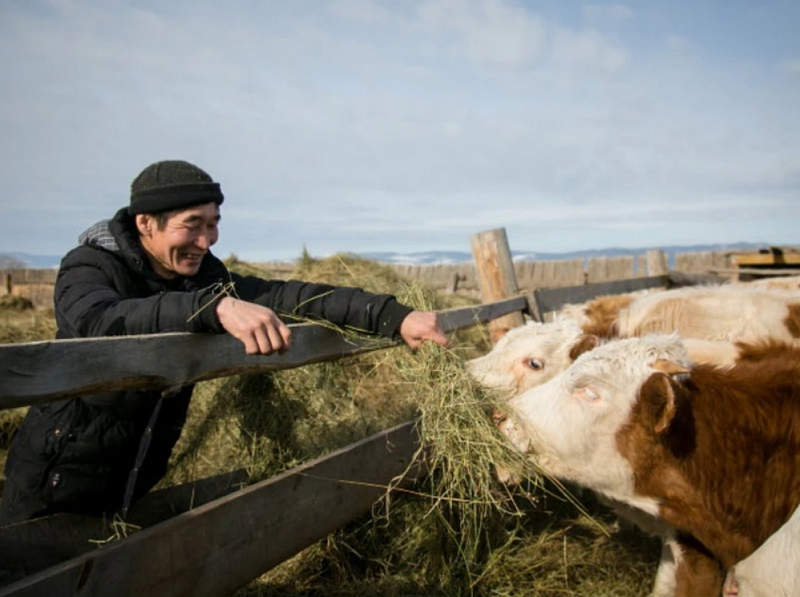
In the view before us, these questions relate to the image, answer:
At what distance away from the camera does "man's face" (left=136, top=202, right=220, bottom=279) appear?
2.81m

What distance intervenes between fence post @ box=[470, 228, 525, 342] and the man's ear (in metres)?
4.14

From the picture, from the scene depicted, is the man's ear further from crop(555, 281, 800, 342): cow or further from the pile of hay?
crop(555, 281, 800, 342): cow

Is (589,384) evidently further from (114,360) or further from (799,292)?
(799,292)

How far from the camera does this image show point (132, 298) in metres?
2.40

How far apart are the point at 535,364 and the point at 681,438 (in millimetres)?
1309

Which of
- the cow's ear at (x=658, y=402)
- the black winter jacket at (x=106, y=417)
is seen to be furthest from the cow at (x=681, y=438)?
the black winter jacket at (x=106, y=417)

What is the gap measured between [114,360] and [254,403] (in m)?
2.41

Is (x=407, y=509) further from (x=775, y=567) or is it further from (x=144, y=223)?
(x=144, y=223)

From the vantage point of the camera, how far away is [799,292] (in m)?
6.14

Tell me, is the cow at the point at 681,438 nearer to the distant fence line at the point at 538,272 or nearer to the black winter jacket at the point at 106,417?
the black winter jacket at the point at 106,417

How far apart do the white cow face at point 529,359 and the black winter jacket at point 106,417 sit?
169cm

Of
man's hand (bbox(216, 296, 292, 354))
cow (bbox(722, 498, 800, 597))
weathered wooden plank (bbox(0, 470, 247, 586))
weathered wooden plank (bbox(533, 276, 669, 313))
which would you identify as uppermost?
man's hand (bbox(216, 296, 292, 354))

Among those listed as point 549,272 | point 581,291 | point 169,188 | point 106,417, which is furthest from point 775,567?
point 549,272

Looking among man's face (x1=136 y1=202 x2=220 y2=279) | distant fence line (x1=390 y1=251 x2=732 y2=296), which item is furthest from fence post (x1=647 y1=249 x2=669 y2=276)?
man's face (x1=136 y1=202 x2=220 y2=279)
